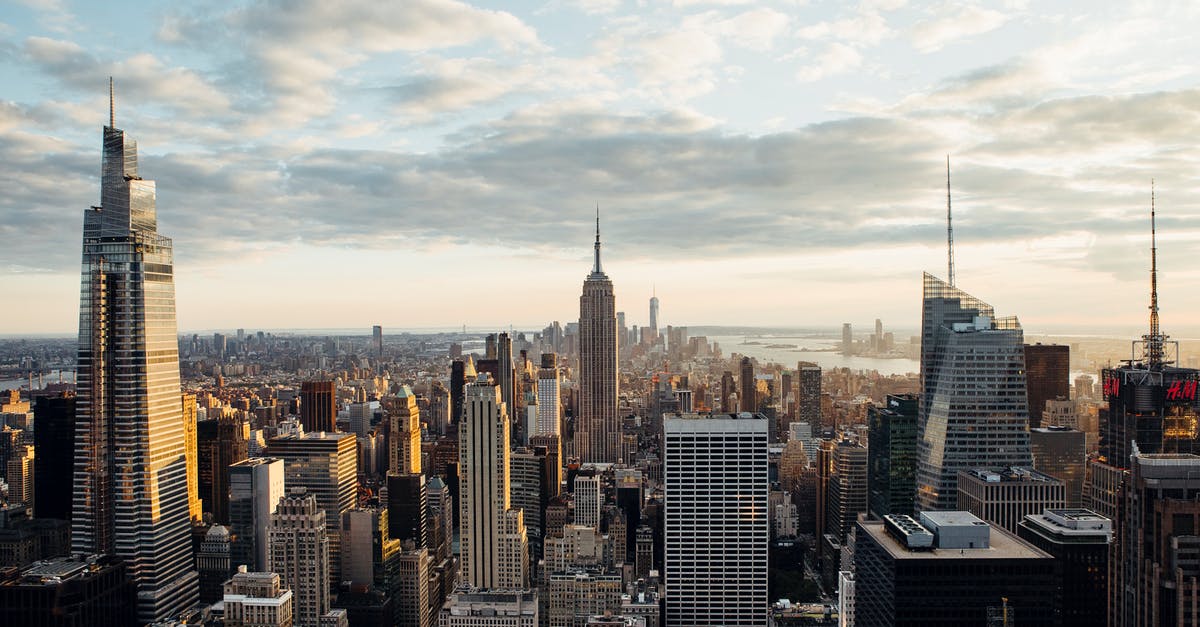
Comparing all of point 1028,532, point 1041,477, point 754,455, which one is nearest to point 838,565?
point 754,455

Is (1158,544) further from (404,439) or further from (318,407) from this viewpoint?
(318,407)

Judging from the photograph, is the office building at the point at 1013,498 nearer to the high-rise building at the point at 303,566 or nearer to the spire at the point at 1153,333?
the spire at the point at 1153,333

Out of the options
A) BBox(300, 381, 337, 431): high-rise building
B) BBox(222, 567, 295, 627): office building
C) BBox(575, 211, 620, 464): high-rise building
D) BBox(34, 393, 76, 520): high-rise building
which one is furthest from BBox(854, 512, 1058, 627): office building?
BBox(575, 211, 620, 464): high-rise building

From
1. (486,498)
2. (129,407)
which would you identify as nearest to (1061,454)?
(486,498)

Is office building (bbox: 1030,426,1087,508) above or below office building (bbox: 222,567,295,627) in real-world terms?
above

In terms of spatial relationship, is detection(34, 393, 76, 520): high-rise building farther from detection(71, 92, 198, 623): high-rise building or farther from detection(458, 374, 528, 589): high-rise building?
detection(458, 374, 528, 589): high-rise building
